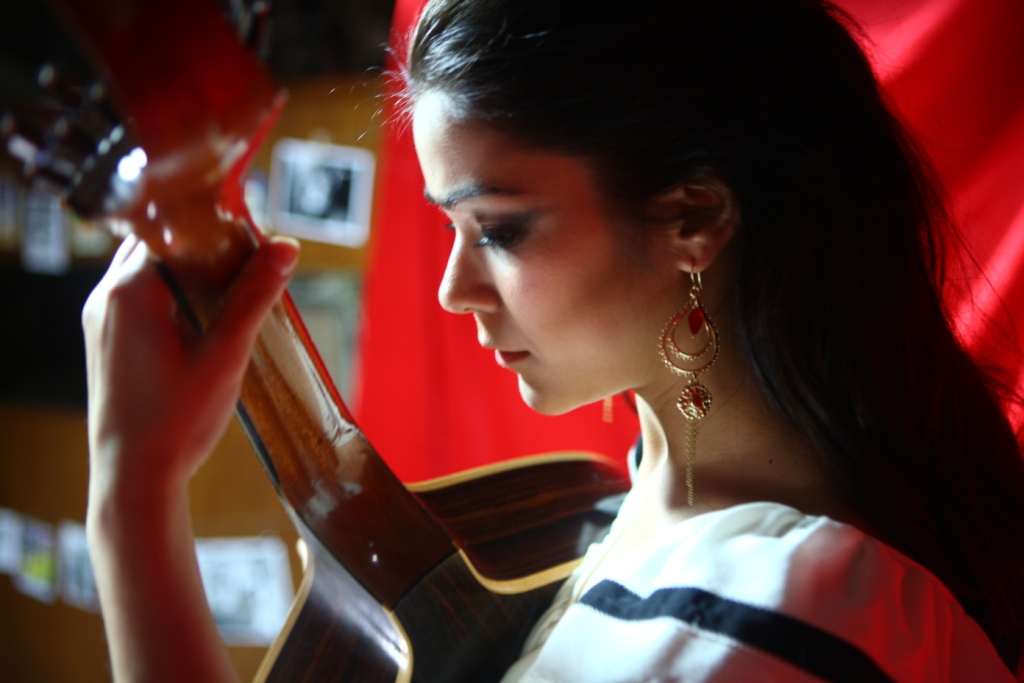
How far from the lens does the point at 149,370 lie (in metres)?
0.48

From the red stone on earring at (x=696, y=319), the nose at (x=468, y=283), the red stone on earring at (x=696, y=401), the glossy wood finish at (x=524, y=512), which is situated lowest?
the glossy wood finish at (x=524, y=512)

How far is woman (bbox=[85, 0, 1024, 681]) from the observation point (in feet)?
1.71

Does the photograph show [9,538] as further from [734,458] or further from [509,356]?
[734,458]

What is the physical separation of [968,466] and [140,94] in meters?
0.67

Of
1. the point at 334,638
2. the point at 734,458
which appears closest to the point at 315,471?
the point at 334,638

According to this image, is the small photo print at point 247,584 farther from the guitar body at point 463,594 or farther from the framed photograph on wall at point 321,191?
the guitar body at point 463,594

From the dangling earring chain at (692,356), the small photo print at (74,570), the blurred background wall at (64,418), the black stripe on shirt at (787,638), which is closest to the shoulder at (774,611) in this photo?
the black stripe on shirt at (787,638)

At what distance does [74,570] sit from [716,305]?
2.52 metres

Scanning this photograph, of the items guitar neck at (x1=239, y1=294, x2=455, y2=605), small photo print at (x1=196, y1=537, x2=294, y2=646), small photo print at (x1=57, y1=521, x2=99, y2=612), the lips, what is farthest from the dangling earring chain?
small photo print at (x1=57, y1=521, x2=99, y2=612)

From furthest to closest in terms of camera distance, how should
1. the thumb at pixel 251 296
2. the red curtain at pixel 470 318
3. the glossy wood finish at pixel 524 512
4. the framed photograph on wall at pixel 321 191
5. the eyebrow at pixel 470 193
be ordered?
1. the framed photograph on wall at pixel 321 191
2. the red curtain at pixel 470 318
3. the glossy wood finish at pixel 524 512
4. the eyebrow at pixel 470 193
5. the thumb at pixel 251 296

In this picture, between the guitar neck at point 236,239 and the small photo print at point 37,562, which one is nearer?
the guitar neck at point 236,239

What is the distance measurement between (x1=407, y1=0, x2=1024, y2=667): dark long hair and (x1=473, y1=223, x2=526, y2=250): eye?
7 centimetres

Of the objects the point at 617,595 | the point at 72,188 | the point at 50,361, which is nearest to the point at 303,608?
the point at 617,595

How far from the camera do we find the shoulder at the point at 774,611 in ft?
1.55
